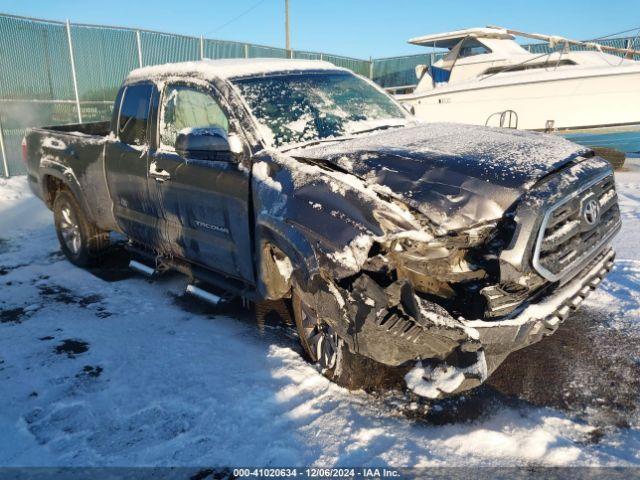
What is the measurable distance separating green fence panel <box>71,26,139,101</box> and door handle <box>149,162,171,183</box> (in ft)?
30.4

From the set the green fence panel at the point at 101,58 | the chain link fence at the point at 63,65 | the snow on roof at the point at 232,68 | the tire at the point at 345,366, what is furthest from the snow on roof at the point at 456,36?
the tire at the point at 345,366

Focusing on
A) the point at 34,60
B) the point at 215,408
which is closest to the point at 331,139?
the point at 215,408

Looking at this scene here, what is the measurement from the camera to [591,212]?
9.38 ft

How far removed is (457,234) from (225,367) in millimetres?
1806

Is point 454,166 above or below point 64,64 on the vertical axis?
A: below

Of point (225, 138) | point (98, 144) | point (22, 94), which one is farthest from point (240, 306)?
point (22, 94)

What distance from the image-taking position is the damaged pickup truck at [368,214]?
8.18ft

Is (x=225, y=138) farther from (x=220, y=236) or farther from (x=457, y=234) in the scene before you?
(x=457, y=234)

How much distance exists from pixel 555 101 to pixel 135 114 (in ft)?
33.7

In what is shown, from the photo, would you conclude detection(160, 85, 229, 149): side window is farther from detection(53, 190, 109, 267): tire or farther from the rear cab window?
detection(53, 190, 109, 267): tire

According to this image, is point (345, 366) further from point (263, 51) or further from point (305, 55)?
point (305, 55)

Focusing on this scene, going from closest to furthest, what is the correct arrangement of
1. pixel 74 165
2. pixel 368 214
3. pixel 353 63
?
pixel 368 214 → pixel 74 165 → pixel 353 63

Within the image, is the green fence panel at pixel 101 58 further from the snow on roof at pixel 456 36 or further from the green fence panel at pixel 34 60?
the snow on roof at pixel 456 36

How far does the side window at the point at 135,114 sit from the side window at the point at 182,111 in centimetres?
26
